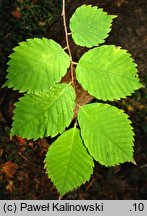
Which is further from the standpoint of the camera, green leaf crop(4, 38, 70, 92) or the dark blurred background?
the dark blurred background

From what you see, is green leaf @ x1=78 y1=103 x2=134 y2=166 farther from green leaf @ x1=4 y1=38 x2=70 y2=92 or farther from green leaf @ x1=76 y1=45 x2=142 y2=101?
green leaf @ x1=4 y1=38 x2=70 y2=92

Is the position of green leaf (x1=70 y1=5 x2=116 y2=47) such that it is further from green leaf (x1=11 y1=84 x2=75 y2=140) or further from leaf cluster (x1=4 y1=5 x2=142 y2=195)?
green leaf (x1=11 y1=84 x2=75 y2=140)

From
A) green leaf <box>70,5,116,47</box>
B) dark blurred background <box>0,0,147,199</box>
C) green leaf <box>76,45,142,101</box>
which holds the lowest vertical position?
dark blurred background <box>0,0,147,199</box>

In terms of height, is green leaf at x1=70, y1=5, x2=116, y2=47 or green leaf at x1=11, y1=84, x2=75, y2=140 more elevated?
green leaf at x1=70, y1=5, x2=116, y2=47

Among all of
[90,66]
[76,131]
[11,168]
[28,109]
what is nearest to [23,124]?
[28,109]

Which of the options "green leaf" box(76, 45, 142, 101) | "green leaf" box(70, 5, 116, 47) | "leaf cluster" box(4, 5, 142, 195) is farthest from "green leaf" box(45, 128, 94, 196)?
"green leaf" box(70, 5, 116, 47)

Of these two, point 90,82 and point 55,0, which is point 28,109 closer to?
point 90,82
